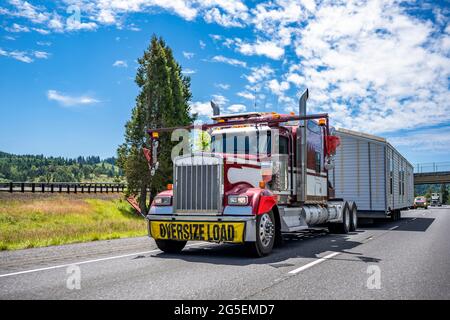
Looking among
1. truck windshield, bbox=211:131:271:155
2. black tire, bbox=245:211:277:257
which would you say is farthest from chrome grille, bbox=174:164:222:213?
truck windshield, bbox=211:131:271:155

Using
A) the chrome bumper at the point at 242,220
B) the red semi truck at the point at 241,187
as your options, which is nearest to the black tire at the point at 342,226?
the red semi truck at the point at 241,187

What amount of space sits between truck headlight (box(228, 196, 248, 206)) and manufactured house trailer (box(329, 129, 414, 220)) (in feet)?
33.9

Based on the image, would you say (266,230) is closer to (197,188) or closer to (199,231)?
(199,231)

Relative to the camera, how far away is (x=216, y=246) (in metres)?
10.4

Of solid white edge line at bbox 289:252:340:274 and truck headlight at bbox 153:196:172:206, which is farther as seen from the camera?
truck headlight at bbox 153:196:172:206

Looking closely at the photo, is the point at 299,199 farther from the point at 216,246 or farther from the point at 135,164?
the point at 135,164

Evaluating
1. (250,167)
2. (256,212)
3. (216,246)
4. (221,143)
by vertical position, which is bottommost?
(216,246)

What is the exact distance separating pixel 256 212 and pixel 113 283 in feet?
10.6

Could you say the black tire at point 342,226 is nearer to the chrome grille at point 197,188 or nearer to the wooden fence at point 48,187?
the chrome grille at point 197,188

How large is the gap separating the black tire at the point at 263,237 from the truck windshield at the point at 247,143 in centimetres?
164

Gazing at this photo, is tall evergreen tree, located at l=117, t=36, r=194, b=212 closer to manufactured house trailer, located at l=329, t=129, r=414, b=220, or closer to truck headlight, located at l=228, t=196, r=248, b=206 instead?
manufactured house trailer, located at l=329, t=129, r=414, b=220

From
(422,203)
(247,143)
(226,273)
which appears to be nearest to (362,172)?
(247,143)

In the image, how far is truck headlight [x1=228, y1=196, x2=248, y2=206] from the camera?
806 cm
